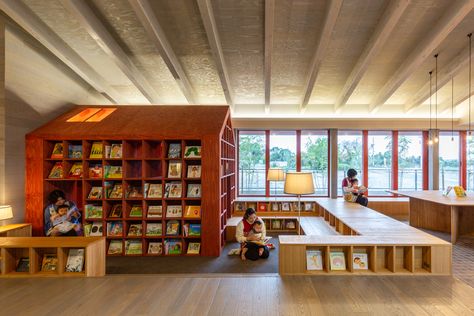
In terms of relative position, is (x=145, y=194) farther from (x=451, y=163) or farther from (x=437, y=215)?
(x=451, y=163)

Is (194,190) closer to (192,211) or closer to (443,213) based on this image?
(192,211)

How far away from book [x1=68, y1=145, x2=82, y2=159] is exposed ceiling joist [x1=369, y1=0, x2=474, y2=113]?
6464 mm

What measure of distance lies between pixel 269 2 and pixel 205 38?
1.62m

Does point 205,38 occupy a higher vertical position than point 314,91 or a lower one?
higher

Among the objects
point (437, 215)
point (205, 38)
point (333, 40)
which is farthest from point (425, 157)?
point (205, 38)

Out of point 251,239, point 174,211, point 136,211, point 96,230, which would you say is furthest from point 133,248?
point 251,239

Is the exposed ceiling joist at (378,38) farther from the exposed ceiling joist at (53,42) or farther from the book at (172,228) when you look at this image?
the exposed ceiling joist at (53,42)

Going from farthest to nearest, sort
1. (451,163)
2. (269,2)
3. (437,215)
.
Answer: (451,163) → (437,215) → (269,2)

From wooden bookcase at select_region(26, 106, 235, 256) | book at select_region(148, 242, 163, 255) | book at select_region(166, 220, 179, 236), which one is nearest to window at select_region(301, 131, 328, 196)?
wooden bookcase at select_region(26, 106, 235, 256)

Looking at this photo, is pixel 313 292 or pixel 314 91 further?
pixel 314 91

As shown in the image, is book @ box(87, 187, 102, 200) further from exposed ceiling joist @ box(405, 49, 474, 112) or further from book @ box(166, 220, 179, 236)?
exposed ceiling joist @ box(405, 49, 474, 112)

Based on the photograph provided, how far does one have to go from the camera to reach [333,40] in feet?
16.7

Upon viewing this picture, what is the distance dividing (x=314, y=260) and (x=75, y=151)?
14.7 feet

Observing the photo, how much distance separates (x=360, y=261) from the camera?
116 inches
